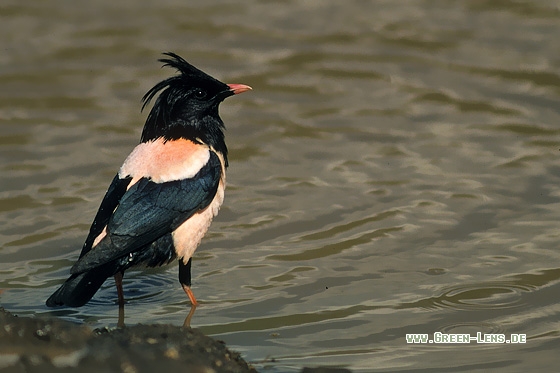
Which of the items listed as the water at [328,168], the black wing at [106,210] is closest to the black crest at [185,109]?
the black wing at [106,210]

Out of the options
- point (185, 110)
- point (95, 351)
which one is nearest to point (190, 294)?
point (185, 110)

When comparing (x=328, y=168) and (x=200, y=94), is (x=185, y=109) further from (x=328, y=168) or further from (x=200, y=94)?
(x=328, y=168)

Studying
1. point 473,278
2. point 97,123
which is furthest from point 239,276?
point 97,123

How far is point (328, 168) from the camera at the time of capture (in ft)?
29.3

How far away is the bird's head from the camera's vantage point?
23.0 feet

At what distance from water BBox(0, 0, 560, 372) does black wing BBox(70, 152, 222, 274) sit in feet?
1.37

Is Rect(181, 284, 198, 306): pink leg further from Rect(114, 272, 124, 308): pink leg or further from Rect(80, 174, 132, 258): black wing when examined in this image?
Rect(80, 174, 132, 258): black wing

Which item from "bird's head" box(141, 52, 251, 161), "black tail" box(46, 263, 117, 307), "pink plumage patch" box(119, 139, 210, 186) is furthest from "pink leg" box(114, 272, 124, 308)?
"bird's head" box(141, 52, 251, 161)

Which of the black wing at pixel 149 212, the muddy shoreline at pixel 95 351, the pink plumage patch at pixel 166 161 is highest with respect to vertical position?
the pink plumage patch at pixel 166 161

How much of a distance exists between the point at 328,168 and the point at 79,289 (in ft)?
10.7

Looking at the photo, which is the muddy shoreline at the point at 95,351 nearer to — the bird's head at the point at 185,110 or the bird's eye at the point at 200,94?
the bird's head at the point at 185,110

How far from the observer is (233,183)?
8703mm

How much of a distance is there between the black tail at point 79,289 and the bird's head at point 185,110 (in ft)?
3.67

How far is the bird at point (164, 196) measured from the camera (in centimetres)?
627
